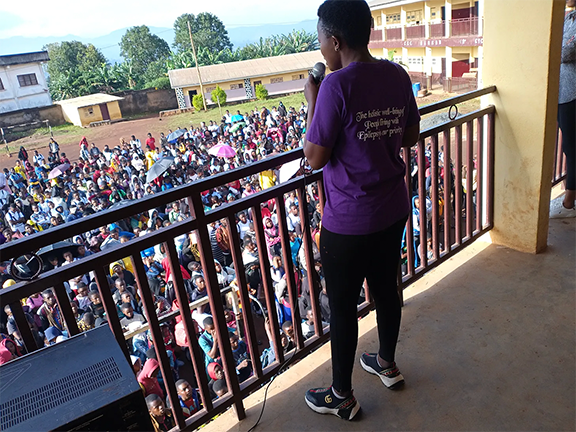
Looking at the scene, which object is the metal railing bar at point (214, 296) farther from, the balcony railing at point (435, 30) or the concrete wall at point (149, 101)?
the concrete wall at point (149, 101)

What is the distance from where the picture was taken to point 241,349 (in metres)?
3.87

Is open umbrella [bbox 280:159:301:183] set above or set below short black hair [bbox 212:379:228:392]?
above

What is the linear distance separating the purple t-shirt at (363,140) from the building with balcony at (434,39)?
19.2 m

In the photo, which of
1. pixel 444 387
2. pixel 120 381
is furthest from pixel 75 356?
pixel 444 387

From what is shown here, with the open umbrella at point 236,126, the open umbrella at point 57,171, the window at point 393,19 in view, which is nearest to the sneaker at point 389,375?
the open umbrella at point 57,171

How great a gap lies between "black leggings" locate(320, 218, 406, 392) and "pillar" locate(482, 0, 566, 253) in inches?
53.5

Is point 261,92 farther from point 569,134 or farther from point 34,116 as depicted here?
point 569,134

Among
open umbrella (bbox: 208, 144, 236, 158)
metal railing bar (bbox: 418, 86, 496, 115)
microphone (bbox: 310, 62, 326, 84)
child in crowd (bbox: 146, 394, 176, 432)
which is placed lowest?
open umbrella (bbox: 208, 144, 236, 158)

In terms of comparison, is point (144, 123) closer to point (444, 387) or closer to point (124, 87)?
point (124, 87)

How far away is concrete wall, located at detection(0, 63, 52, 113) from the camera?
101ft

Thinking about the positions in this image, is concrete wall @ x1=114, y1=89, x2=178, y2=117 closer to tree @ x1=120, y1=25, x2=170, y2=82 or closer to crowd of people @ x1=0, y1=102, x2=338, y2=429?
crowd of people @ x1=0, y1=102, x2=338, y2=429

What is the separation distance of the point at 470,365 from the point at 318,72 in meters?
1.31

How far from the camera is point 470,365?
1838mm

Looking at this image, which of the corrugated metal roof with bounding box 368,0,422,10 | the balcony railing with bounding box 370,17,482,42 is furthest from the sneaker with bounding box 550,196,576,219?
the corrugated metal roof with bounding box 368,0,422,10
